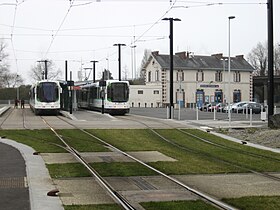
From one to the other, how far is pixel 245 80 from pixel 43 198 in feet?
307

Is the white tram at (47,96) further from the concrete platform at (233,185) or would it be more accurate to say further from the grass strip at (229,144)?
the concrete platform at (233,185)

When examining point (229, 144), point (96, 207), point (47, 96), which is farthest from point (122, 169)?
point (47, 96)

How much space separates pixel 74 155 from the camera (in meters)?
17.1

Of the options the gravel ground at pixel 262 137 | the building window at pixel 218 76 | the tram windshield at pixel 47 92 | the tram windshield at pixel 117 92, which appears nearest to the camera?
the gravel ground at pixel 262 137

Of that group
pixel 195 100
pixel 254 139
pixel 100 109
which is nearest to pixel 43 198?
pixel 254 139

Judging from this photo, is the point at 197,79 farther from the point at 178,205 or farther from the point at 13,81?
the point at 178,205

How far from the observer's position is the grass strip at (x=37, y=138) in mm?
19312

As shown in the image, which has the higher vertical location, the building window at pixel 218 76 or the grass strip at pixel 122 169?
the building window at pixel 218 76

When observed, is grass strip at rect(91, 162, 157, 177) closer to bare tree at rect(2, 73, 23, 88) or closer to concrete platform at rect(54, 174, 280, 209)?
concrete platform at rect(54, 174, 280, 209)

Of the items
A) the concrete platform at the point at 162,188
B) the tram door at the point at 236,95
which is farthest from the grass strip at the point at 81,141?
the tram door at the point at 236,95

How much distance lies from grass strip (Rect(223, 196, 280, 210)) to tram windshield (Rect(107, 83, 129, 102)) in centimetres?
3881

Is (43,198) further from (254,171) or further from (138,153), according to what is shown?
(138,153)

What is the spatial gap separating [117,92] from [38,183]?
37.1 m

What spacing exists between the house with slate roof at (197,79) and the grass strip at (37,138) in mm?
66059
